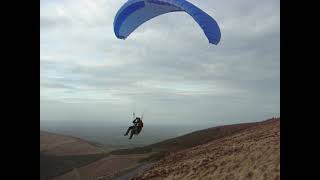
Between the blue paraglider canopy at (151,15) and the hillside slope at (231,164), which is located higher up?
the blue paraglider canopy at (151,15)

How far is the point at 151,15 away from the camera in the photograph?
1834 cm

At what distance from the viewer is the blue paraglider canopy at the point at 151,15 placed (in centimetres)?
1523

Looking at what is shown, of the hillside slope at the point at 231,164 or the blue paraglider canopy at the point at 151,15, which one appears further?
the hillside slope at the point at 231,164

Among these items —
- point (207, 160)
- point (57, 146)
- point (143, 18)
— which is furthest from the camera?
point (57, 146)

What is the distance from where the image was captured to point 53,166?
4141 inches

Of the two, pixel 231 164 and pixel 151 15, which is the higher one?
pixel 151 15

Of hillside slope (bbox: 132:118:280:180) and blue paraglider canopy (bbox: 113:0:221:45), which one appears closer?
blue paraglider canopy (bbox: 113:0:221:45)

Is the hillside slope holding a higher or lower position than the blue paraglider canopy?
lower

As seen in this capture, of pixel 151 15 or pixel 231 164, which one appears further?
pixel 231 164

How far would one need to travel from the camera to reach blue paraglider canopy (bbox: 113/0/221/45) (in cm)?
1523
